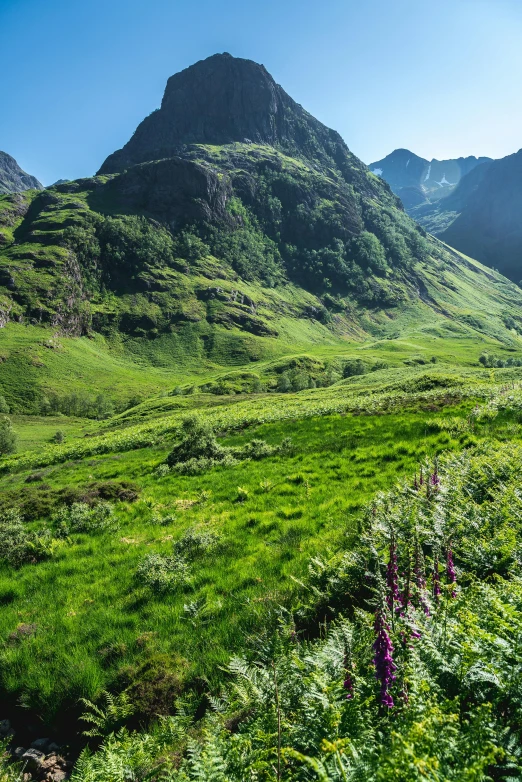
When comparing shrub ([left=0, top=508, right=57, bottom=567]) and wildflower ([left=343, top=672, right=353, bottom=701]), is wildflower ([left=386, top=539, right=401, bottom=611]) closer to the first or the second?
wildflower ([left=343, top=672, right=353, bottom=701])

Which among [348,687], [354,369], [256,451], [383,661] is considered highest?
[354,369]

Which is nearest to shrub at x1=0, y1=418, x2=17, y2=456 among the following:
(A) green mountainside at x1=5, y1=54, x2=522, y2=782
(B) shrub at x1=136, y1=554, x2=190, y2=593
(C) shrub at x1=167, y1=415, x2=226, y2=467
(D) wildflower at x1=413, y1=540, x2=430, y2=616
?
(A) green mountainside at x1=5, y1=54, x2=522, y2=782

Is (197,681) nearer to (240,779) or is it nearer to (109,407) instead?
(240,779)

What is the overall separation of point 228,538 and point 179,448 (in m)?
13.7

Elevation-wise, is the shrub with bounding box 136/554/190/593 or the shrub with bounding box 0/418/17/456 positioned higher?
the shrub with bounding box 136/554/190/593

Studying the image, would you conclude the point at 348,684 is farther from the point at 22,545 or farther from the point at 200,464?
the point at 200,464

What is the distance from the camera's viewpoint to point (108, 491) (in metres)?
18.0

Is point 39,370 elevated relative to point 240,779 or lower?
elevated

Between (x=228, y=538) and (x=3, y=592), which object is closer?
(x=3, y=592)

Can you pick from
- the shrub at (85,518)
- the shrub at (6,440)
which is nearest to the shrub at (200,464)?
the shrub at (85,518)

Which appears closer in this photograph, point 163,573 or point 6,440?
point 163,573


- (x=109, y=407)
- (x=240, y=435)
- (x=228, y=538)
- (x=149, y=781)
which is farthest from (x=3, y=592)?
(x=109, y=407)

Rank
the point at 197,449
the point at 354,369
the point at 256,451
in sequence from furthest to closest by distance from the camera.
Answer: the point at 354,369 → the point at 197,449 → the point at 256,451

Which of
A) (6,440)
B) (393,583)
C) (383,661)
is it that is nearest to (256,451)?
(393,583)
